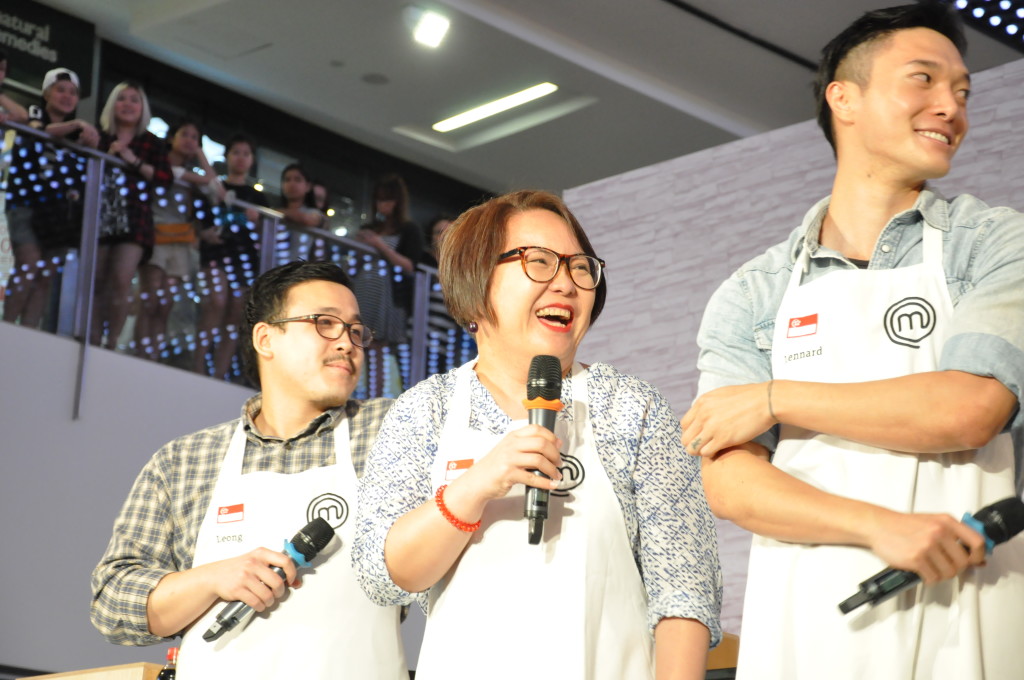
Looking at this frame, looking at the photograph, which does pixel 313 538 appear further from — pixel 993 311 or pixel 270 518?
pixel 993 311

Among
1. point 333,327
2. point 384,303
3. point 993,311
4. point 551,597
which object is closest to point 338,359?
point 333,327

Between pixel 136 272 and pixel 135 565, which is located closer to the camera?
pixel 135 565

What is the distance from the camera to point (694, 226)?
15.6 ft

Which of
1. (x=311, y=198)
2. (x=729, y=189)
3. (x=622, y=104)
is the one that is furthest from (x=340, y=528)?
(x=622, y=104)

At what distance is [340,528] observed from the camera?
8.81 ft

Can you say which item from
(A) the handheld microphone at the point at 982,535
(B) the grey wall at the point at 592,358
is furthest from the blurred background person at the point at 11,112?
(A) the handheld microphone at the point at 982,535

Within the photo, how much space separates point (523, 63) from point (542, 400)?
7776 mm

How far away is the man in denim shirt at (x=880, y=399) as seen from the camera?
1692 millimetres

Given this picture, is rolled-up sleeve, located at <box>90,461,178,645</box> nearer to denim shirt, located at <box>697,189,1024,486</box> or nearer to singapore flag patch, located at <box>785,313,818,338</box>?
denim shirt, located at <box>697,189,1024,486</box>

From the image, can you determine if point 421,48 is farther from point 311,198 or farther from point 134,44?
point 134,44

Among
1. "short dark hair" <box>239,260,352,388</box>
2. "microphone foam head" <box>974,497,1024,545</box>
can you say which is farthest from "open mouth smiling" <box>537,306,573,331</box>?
"short dark hair" <box>239,260,352,388</box>

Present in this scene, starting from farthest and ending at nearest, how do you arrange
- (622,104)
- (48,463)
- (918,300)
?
1. (622,104)
2. (48,463)
3. (918,300)

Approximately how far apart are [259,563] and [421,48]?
279 inches

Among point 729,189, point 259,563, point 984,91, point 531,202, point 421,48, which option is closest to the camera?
point 531,202
